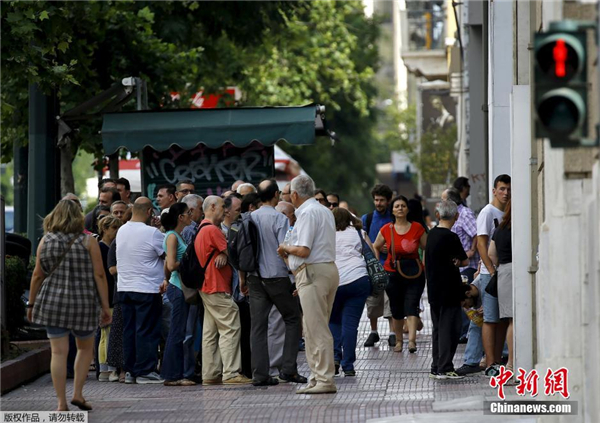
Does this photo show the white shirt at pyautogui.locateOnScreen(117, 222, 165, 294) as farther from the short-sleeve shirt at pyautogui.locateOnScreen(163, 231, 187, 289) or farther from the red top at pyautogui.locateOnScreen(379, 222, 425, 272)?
the red top at pyautogui.locateOnScreen(379, 222, 425, 272)

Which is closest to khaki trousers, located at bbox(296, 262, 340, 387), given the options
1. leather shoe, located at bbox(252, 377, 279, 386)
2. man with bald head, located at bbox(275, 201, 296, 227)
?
leather shoe, located at bbox(252, 377, 279, 386)

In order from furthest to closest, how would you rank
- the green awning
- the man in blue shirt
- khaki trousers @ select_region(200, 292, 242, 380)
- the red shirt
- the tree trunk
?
1. the tree trunk
2. the green awning
3. the man in blue shirt
4. khaki trousers @ select_region(200, 292, 242, 380)
5. the red shirt

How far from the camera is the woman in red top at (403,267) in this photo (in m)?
15.5

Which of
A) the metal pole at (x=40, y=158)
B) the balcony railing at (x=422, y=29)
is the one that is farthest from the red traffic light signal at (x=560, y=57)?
the balcony railing at (x=422, y=29)

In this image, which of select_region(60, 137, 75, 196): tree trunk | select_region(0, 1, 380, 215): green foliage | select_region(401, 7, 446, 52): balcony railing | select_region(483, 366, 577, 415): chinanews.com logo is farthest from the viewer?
select_region(401, 7, 446, 52): balcony railing

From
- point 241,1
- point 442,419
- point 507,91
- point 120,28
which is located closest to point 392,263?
point 507,91

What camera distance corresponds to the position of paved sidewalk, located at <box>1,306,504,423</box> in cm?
1066

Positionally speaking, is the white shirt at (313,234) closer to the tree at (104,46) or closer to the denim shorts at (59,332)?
the denim shorts at (59,332)

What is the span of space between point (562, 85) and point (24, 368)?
24.7 ft

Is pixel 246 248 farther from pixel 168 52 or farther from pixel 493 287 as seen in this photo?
pixel 168 52

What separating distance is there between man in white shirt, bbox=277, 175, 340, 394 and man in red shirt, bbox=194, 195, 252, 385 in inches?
42.0

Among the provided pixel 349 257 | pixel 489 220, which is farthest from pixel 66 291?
pixel 489 220

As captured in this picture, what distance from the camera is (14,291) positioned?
14.4 meters

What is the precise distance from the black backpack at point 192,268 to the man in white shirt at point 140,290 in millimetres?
444
